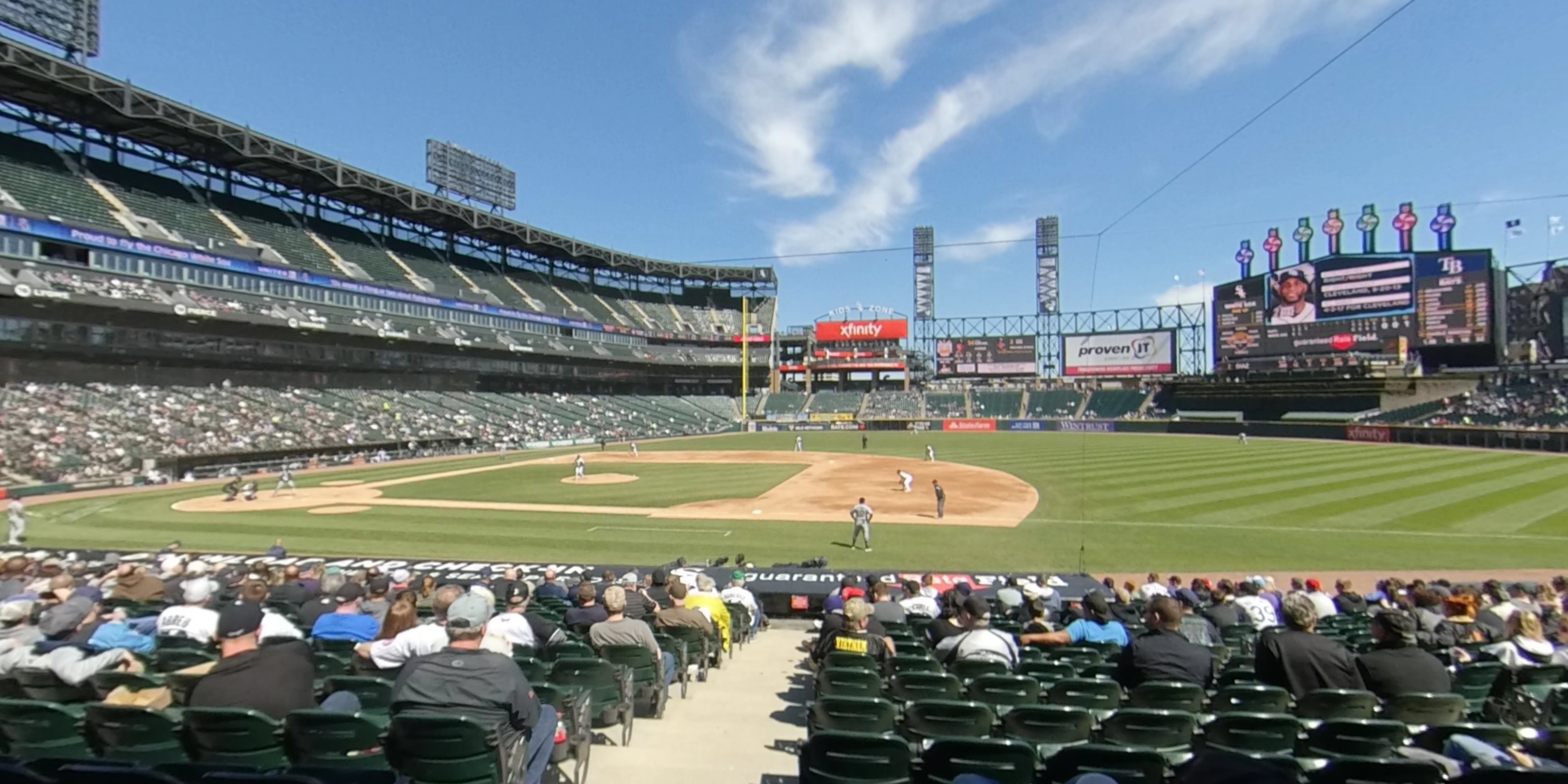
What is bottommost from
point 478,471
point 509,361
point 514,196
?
point 478,471

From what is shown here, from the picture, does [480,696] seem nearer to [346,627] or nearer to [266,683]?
[266,683]

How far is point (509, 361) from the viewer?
76.3 meters

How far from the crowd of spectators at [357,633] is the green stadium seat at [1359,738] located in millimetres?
5185

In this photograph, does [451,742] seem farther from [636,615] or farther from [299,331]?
[299,331]

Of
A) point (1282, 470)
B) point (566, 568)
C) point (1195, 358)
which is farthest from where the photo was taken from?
point (1195, 358)

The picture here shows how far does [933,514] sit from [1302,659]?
68.1ft

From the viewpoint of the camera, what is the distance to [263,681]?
4.55 meters

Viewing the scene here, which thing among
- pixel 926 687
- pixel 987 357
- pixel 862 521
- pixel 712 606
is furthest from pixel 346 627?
pixel 987 357

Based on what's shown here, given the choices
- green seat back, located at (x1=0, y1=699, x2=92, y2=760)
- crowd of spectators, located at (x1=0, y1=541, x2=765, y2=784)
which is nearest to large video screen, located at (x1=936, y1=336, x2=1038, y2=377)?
crowd of spectators, located at (x1=0, y1=541, x2=765, y2=784)

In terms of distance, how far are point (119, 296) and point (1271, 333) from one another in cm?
9363

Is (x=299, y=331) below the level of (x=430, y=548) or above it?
above

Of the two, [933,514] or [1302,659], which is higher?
[1302,659]

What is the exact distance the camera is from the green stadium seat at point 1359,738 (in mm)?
4289

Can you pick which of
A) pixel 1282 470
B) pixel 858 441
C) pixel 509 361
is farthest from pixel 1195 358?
pixel 509 361
